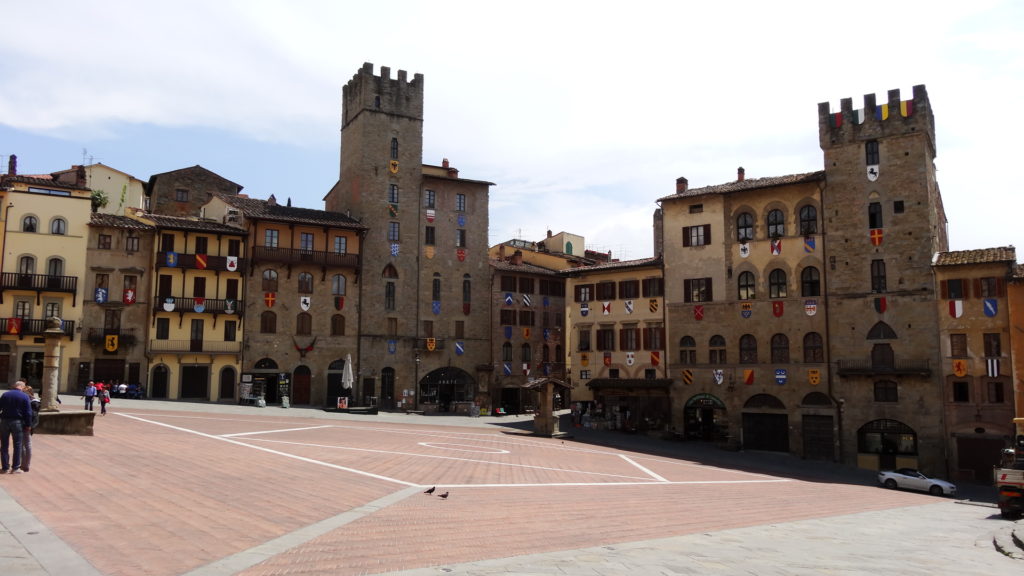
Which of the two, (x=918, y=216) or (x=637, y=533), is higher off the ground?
(x=918, y=216)

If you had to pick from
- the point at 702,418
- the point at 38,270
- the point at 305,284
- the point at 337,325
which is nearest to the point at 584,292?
the point at 702,418

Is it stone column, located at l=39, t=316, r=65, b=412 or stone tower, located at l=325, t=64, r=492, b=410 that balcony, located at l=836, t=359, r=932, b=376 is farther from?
stone column, located at l=39, t=316, r=65, b=412

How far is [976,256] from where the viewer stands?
4172cm

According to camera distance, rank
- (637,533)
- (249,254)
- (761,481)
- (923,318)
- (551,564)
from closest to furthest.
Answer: (551,564), (637,533), (761,481), (923,318), (249,254)

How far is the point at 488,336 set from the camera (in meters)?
60.8

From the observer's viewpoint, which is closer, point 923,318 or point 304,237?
point 923,318

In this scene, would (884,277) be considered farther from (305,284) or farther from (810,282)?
(305,284)

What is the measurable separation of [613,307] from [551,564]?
44750mm

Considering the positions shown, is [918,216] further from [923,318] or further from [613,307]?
[613,307]

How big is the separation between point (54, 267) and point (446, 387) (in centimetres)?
2772

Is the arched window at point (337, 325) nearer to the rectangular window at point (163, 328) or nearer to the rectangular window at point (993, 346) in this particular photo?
the rectangular window at point (163, 328)

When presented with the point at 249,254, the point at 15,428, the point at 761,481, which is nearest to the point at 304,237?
the point at 249,254

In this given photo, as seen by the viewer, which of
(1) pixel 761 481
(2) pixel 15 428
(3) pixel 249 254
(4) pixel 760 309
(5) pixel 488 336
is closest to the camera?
(2) pixel 15 428

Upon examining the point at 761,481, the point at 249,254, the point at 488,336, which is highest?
the point at 249,254
